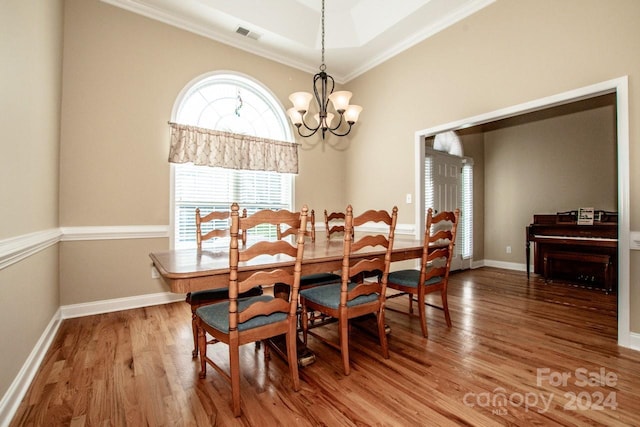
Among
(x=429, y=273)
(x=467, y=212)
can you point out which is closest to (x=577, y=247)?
(x=467, y=212)

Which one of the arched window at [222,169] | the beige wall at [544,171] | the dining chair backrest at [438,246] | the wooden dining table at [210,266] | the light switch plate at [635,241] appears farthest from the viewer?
the beige wall at [544,171]

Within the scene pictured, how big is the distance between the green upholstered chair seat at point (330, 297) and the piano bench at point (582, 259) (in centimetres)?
378

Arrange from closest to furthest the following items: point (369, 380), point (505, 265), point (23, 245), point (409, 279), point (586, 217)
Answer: point (23, 245) → point (369, 380) → point (409, 279) → point (586, 217) → point (505, 265)

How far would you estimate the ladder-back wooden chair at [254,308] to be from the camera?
1.42 m

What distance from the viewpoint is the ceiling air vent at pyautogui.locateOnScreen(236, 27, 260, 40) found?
3.54 metres

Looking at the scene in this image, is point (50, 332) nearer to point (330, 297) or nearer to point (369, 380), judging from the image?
point (330, 297)

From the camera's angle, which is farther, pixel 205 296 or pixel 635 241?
pixel 635 241

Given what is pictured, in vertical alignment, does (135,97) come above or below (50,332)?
above

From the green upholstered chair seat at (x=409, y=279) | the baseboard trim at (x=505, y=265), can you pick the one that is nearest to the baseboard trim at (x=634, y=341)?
the green upholstered chair seat at (x=409, y=279)

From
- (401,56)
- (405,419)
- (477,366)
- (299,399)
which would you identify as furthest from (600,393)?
(401,56)

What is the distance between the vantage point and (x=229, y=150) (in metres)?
3.67

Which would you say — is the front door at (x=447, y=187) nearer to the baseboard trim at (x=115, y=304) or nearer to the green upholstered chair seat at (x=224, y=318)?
the green upholstered chair seat at (x=224, y=318)

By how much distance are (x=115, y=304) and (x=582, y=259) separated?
5.83 m

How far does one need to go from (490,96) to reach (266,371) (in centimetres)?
327
